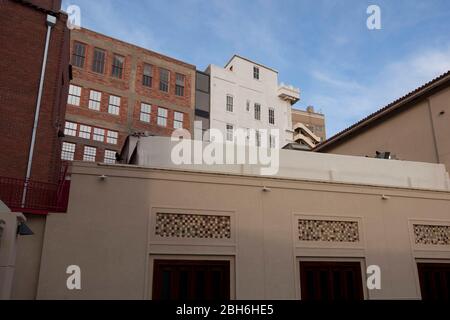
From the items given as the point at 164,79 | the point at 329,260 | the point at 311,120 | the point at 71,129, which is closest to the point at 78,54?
the point at 71,129

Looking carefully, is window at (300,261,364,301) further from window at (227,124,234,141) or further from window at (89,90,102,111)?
window at (227,124,234,141)

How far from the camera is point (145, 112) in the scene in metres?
32.4

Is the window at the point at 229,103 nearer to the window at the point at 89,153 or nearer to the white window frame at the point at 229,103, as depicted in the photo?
the white window frame at the point at 229,103

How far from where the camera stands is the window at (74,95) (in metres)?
28.8

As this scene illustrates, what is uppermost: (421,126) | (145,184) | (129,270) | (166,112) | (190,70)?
(190,70)

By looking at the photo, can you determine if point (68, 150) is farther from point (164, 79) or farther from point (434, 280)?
point (434, 280)

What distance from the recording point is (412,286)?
1020 cm

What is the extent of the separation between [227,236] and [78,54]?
83.0ft

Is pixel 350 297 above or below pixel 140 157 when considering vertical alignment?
below

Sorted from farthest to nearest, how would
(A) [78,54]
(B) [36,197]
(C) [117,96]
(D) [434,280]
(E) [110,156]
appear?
(C) [117,96]
(A) [78,54]
(E) [110,156]
(D) [434,280]
(B) [36,197]

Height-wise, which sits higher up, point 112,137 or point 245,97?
point 245,97
